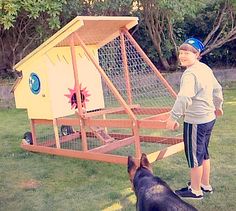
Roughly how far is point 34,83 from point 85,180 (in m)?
1.48

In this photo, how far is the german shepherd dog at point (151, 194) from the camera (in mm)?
2412

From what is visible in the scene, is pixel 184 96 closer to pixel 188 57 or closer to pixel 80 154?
pixel 188 57

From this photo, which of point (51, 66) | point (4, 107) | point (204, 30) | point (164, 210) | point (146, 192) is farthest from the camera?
point (204, 30)

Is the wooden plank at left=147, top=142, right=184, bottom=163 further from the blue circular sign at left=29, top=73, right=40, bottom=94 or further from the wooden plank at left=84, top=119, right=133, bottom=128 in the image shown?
the blue circular sign at left=29, top=73, right=40, bottom=94

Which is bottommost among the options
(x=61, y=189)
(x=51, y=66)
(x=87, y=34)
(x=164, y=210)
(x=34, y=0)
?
(x=61, y=189)

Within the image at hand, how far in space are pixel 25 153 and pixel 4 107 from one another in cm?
401

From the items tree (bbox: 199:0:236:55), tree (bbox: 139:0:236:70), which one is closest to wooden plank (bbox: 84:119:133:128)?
tree (bbox: 139:0:236:70)

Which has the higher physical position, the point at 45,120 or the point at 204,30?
the point at 204,30

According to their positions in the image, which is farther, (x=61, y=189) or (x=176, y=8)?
(x=176, y=8)

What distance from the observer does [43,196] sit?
3758 millimetres

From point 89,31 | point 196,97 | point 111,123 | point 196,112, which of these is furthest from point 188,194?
point 89,31

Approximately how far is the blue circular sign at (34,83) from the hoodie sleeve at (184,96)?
6.96ft

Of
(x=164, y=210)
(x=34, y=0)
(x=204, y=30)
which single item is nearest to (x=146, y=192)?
(x=164, y=210)

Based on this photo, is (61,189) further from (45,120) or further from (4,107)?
(4,107)
